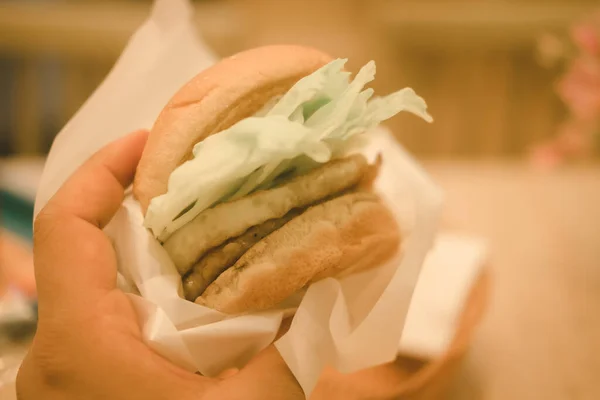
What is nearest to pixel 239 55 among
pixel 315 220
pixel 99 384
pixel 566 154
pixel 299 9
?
pixel 315 220

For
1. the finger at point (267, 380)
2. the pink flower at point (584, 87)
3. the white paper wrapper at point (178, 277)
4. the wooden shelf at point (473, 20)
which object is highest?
the wooden shelf at point (473, 20)

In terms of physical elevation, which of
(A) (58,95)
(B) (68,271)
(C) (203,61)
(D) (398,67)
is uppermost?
(D) (398,67)

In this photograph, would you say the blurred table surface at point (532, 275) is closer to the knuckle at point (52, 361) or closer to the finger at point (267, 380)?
the finger at point (267, 380)

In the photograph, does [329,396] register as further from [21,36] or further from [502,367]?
[21,36]

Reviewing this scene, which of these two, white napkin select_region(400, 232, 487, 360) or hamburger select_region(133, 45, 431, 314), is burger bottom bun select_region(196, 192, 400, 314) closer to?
hamburger select_region(133, 45, 431, 314)

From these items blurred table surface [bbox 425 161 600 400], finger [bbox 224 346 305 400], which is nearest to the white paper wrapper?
finger [bbox 224 346 305 400]

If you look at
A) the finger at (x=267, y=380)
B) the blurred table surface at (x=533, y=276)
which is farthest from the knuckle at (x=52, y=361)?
the blurred table surface at (x=533, y=276)
